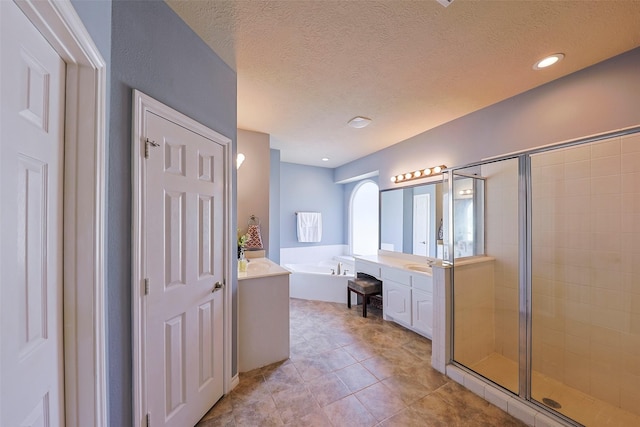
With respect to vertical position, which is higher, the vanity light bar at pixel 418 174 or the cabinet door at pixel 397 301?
the vanity light bar at pixel 418 174

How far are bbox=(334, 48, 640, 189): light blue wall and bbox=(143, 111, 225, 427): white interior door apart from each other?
2495 mm

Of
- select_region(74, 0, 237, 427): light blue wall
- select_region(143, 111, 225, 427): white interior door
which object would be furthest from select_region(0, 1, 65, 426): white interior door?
select_region(143, 111, 225, 427): white interior door

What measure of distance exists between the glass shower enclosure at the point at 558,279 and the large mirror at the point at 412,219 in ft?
1.82

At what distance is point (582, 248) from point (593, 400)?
1133 mm

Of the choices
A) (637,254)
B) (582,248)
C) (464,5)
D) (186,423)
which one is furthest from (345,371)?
(464,5)

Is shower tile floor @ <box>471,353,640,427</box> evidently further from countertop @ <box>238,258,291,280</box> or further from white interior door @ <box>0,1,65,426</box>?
white interior door @ <box>0,1,65,426</box>

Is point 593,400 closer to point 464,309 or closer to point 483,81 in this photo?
point 464,309

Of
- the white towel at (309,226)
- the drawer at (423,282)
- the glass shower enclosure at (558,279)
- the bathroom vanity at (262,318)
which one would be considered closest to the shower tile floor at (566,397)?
the glass shower enclosure at (558,279)

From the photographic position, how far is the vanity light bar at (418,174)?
2916mm

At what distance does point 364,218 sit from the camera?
5035mm

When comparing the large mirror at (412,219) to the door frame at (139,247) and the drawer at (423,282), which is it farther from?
the door frame at (139,247)

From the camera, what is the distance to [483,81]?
1.95 m

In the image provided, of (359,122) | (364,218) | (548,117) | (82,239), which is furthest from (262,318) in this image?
(364,218)

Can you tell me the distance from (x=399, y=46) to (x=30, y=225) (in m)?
1.97
